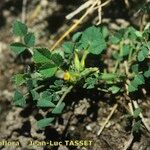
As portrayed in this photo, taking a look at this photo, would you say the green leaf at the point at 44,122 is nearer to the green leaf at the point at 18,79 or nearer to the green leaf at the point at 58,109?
the green leaf at the point at 58,109

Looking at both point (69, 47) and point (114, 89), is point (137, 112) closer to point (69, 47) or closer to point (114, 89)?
point (114, 89)

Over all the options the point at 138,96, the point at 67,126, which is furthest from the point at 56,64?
the point at 138,96

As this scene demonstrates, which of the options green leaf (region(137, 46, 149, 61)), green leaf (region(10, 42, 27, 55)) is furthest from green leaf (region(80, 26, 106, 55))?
green leaf (region(10, 42, 27, 55))

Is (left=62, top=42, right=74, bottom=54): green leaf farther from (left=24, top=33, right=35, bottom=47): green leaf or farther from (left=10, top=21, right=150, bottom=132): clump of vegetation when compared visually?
(left=24, top=33, right=35, bottom=47): green leaf

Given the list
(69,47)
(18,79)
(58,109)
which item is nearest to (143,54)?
(69,47)

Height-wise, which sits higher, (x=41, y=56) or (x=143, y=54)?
(x=41, y=56)

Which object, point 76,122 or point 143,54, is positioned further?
point 76,122

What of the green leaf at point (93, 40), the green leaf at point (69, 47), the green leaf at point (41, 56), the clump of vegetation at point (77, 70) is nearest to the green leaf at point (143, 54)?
the clump of vegetation at point (77, 70)

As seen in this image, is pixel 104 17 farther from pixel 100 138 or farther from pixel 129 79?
pixel 100 138

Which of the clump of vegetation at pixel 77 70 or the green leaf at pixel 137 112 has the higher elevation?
the clump of vegetation at pixel 77 70
